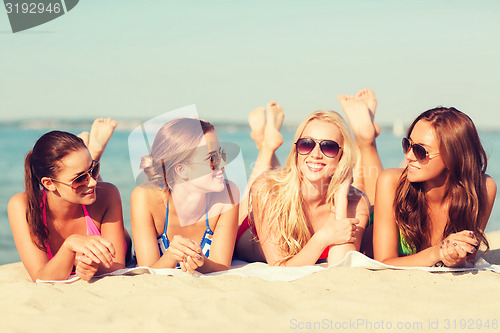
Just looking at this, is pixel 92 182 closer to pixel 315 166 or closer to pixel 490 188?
pixel 315 166

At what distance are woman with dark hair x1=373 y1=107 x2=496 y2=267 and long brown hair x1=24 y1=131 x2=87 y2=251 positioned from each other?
8.37 feet

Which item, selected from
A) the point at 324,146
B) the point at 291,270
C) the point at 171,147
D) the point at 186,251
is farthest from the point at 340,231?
the point at 171,147

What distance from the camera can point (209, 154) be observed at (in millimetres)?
4207

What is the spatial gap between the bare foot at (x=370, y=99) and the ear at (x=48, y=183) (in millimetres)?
3666

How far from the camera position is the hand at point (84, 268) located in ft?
12.0

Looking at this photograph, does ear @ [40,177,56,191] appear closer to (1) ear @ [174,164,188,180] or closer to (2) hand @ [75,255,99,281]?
(2) hand @ [75,255,99,281]

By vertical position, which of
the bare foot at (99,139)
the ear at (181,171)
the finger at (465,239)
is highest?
the bare foot at (99,139)

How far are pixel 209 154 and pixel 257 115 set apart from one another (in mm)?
2184

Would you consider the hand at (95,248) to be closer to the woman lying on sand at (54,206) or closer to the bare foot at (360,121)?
the woman lying on sand at (54,206)

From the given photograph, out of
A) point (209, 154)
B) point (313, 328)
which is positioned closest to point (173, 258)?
point (209, 154)

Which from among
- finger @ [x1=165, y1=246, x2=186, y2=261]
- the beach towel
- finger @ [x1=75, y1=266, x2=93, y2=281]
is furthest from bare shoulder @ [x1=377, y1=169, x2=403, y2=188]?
finger @ [x1=75, y1=266, x2=93, y2=281]

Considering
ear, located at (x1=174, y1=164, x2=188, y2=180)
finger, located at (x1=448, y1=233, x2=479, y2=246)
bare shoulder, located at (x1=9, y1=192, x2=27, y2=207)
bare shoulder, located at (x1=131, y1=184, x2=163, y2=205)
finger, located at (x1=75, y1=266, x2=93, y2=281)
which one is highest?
bare shoulder, located at (x1=9, y1=192, x2=27, y2=207)

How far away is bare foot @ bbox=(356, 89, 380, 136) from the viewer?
612 centimetres

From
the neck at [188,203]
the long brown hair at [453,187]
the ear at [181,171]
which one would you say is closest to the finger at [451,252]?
the long brown hair at [453,187]
